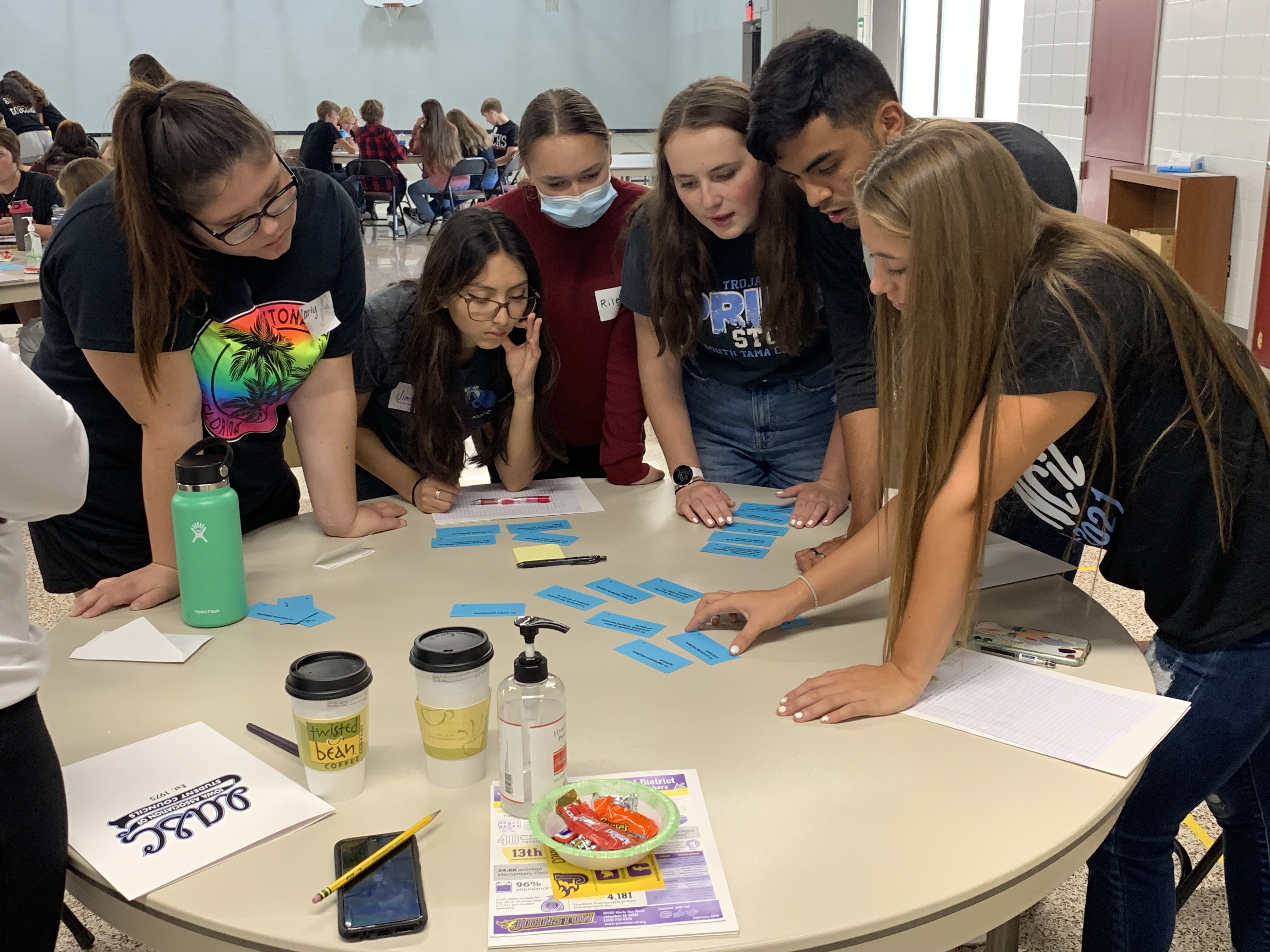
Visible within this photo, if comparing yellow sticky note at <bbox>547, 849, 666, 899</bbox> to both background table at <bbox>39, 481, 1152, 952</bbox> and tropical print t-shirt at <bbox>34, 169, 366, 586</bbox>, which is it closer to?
background table at <bbox>39, 481, 1152, 952</bbox>

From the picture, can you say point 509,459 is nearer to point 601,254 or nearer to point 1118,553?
point 601,254

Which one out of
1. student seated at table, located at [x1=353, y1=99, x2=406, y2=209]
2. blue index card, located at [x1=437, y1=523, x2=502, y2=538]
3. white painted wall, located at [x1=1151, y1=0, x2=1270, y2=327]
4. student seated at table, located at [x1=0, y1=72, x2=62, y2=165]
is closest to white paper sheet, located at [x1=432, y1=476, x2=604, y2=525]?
blue index card, located at [x1=437, y1=523, x2=502, y2=538]

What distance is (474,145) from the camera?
1101cm

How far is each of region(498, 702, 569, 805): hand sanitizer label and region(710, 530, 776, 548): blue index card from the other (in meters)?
0.83

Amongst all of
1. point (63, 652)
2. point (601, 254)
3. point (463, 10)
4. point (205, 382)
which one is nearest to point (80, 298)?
point (205, 382)

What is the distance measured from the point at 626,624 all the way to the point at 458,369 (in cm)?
81

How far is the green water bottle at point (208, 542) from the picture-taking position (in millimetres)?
1414

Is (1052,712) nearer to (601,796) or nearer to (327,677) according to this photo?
(601,796)

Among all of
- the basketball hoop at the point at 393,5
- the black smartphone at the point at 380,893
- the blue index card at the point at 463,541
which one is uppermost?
the basketball hoop at the point at 393,5

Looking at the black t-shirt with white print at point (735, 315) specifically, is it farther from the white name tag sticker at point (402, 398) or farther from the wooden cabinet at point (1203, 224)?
the wooden cabinet at point (1203, 224)

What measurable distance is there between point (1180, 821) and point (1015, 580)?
40cm

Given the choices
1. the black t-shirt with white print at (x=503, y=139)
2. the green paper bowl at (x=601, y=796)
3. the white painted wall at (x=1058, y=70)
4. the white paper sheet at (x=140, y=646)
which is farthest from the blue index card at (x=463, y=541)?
the black t-shirt with white print at (x=503, y=139)

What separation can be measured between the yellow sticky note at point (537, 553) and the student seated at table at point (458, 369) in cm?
28

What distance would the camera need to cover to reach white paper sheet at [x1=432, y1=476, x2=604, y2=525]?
6.46 ft
